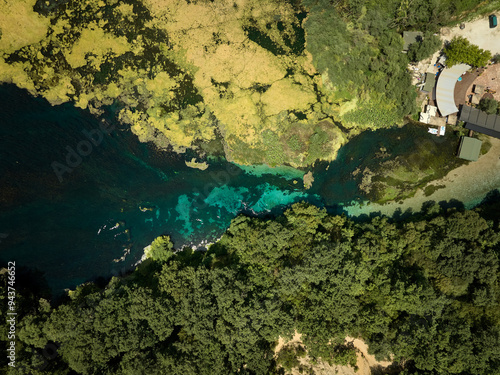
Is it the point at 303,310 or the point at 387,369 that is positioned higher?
the point at 303,310

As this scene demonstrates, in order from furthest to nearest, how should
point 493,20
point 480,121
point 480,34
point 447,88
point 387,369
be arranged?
1. point 447,88
2. point 480,34
3. point 480,121
4. point 493,20
5. point 387,369

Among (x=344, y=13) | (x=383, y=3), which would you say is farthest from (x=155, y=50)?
(x=383, y=3)

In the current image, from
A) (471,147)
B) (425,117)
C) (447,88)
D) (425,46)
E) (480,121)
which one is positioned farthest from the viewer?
(425,117)

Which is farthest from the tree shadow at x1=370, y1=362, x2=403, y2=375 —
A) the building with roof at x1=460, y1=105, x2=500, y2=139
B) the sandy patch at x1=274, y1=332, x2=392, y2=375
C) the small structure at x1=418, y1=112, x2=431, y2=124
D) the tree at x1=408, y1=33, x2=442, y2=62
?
the tree at x1=408, y1=33, x2=442, y2=62

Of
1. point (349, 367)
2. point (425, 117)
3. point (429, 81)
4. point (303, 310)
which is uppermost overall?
point (429, 81)

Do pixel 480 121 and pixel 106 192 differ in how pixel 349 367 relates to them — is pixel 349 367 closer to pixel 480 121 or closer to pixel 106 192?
pixel 480 121

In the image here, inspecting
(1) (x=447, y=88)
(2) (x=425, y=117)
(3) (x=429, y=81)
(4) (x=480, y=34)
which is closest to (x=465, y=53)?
(1) (x=447, y=88)
